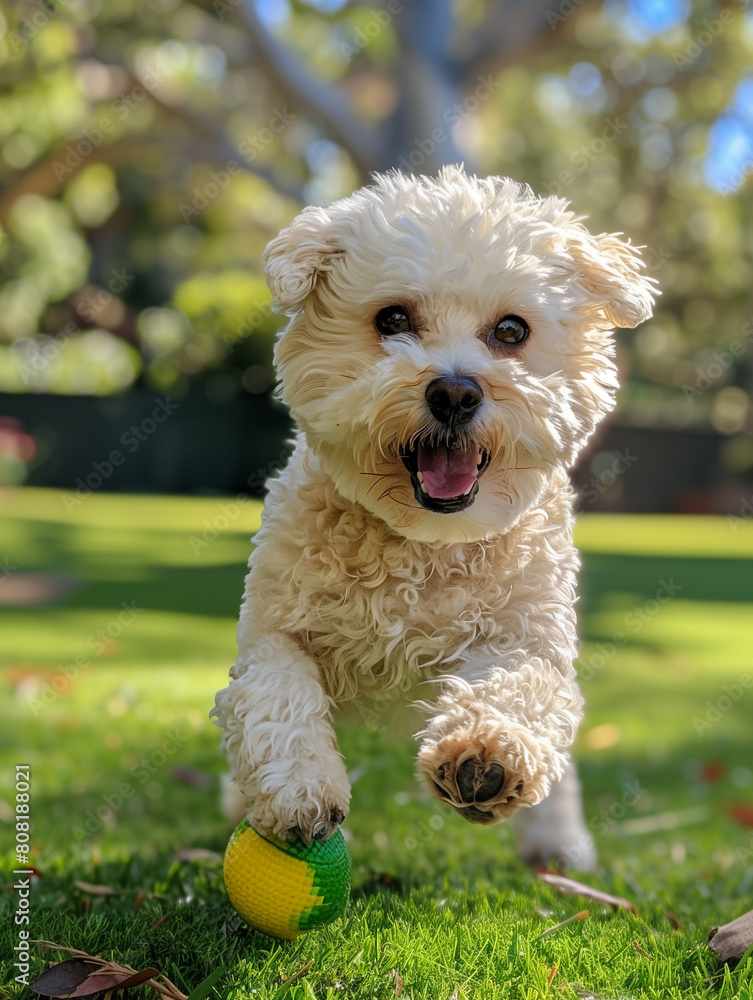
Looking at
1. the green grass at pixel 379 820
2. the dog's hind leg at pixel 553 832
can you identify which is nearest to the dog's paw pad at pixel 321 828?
the green grass at pixel 379 820

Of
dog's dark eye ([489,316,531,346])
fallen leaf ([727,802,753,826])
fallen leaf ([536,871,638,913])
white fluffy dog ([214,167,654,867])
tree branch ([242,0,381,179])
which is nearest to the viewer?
white fluffy dog ([214,167,654,867])

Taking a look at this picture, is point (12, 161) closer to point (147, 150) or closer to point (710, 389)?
point (147, 150)

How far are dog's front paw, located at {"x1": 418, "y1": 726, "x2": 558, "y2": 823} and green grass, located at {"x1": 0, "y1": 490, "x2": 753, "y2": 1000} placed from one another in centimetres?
61

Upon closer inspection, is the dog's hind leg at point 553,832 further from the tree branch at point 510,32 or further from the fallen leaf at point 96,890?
the tree branch at point 510,32

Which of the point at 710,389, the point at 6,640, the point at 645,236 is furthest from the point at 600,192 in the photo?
the point at 6,640

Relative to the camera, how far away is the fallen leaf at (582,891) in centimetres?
379

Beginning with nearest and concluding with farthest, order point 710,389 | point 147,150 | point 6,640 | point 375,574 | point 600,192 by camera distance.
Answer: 1. point 375,574
2. point 6,640
3. point 147,150
4. point 600,192
5. point 710,389

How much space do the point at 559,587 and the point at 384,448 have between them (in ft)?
2.10

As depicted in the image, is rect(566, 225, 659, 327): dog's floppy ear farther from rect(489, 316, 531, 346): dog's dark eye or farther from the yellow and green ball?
the yellow and green ball

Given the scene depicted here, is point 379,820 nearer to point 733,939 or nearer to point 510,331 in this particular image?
point 733,939

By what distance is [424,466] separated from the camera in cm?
292

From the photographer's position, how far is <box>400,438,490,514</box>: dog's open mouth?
2.88m

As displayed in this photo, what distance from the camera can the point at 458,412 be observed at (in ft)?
9.29

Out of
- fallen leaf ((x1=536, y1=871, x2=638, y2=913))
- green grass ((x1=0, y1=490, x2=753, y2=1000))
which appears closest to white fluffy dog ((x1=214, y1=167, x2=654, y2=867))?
green grass ((x1=0, y1=490, x2=753, y2=1000))
